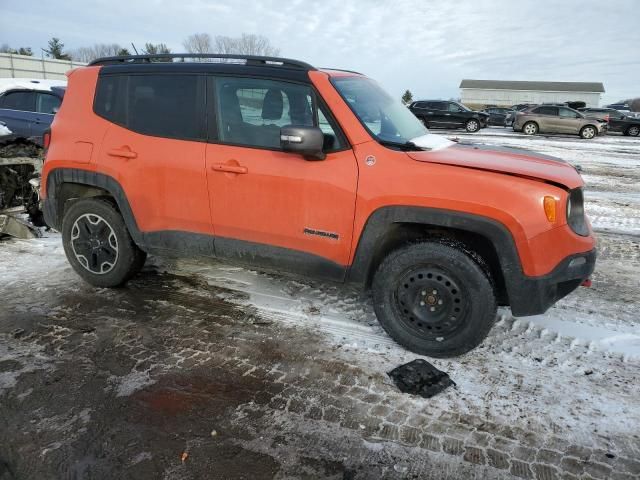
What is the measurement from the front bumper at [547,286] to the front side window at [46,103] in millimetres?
10153

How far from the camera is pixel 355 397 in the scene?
2.87 metres

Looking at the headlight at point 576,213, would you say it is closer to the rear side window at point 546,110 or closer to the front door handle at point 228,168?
the front door handle at point 228,168

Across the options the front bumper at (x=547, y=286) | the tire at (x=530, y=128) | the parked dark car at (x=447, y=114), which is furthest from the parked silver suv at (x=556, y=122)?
the front bumper at (x=547, y=286)

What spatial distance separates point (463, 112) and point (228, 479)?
25.0 metres

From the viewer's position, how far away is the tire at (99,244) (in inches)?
164

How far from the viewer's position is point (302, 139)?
3.08 metres

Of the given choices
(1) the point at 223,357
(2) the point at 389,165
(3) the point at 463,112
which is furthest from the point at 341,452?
(3) the point at 463,112

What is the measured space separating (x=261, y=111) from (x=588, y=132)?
24.5m

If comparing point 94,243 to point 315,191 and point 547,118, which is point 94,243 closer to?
point 315,191

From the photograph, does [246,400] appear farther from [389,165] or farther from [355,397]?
[389,165]

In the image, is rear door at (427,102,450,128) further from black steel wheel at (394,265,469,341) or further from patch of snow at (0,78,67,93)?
black steel wheel at (394,265,469,341)

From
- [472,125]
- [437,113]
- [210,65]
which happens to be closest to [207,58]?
[210,65]

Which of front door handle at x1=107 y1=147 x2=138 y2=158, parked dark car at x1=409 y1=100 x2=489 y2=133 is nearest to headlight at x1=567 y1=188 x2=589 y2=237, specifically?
front door handle at x1=107 y1=147 x2=138 y2=158

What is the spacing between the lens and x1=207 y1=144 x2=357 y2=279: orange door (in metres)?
3.27
